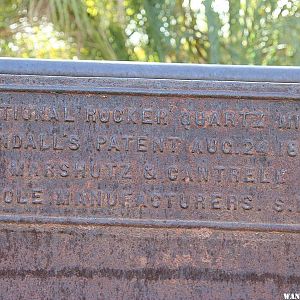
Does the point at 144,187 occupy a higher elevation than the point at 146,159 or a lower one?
lower

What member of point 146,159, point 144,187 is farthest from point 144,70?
point 144,187

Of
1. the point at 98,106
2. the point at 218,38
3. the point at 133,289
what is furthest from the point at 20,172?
the point at 218,38

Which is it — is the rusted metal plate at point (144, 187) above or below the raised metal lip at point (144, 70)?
below

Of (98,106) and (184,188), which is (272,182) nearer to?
(184,188)

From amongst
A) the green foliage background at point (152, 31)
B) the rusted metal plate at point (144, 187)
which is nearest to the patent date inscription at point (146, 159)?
the rusted metal plate at point (144, 187)

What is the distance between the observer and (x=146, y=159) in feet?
12.0

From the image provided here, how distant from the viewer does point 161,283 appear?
3.60 m

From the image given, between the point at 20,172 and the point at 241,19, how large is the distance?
4.76 m

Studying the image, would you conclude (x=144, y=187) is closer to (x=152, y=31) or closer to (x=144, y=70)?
(x=144, y=70)

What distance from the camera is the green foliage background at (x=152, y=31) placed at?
25.9 feet

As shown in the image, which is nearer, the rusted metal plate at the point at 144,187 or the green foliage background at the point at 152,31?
the rusted metal plate at the point at 144,187

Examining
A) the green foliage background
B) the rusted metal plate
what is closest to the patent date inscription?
the rusted metal plate

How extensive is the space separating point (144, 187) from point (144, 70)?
50 centimetres

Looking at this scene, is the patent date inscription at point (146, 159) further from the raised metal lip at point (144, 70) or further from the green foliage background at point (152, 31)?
the green foliage background at point (152, 31)
